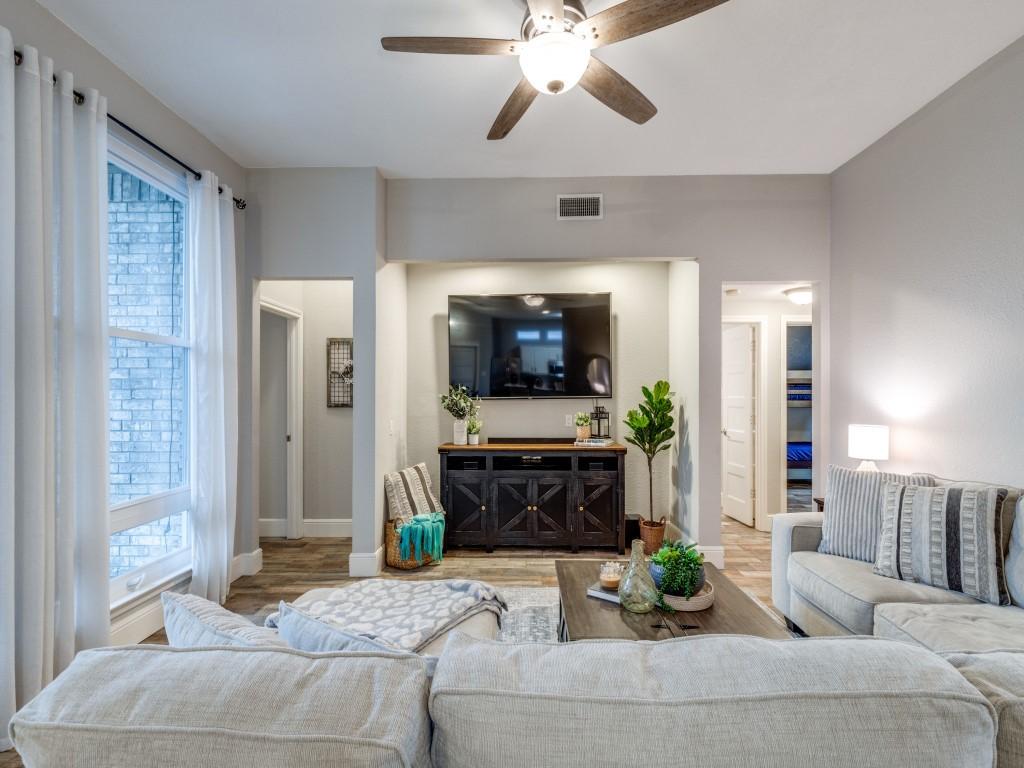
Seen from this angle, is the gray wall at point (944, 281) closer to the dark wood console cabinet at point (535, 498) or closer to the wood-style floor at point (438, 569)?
Answer: the wood-style floor at point (438, 569)

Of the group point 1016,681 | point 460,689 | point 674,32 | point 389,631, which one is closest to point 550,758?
point 460,689

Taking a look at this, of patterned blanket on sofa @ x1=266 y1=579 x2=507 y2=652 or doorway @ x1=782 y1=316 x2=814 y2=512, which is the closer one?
patterned blanket on sofa @ x1=266 y1=579 x2=507 y2=652

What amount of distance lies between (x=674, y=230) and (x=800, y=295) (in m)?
1.67

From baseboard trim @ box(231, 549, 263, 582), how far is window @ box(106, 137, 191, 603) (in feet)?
1.86

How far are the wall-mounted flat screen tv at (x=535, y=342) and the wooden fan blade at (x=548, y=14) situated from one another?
284cm

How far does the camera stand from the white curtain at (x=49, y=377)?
202 cm

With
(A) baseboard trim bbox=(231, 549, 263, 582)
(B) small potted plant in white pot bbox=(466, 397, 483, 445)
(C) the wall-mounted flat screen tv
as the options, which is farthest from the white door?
(A) baseboard trim bbox=(231, 549, 263, 582)

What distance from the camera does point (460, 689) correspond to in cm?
75

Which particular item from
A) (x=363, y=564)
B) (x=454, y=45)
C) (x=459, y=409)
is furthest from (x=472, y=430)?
(x=454, y=45)

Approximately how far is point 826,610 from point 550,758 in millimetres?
2343

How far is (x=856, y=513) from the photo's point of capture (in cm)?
277

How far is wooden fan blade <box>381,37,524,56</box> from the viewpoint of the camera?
78.7 inches

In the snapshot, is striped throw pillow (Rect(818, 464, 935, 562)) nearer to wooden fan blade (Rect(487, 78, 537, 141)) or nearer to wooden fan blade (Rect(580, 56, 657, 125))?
wooden fan blade (Rect(580, 56, 657, 125))

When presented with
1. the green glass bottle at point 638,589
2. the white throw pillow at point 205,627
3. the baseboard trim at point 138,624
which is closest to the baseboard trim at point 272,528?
the baseboard trim at point 138,624
